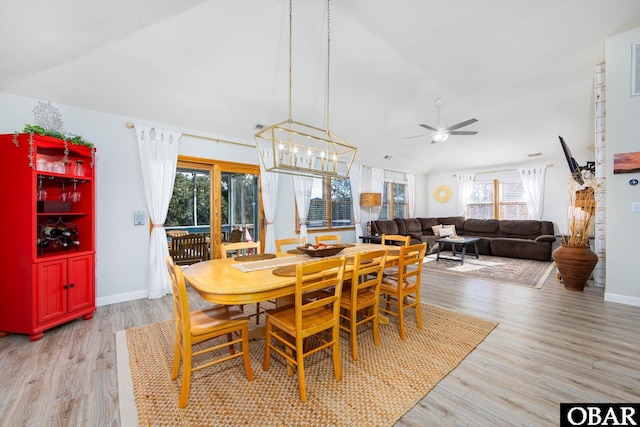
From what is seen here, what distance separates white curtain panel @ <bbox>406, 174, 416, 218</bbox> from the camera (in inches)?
342

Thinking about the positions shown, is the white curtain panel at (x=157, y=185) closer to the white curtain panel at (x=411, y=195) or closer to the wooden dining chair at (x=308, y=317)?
the wooden dining chair at (x=308, y=317)

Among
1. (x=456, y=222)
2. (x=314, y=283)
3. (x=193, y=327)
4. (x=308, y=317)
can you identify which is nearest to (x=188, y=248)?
(x=193, y=327)

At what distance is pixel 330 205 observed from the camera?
640 centimetres

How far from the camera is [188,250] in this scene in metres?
4.31

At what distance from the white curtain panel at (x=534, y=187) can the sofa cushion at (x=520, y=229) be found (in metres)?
0.53

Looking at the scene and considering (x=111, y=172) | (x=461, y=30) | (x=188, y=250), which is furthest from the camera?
(x=188, y=250)

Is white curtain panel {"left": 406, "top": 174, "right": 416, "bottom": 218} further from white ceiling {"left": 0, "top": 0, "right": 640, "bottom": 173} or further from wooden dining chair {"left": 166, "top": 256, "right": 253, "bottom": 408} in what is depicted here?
wooden dining chair {"left": 166, "top": 256, "right": 253, "bottom": 408}

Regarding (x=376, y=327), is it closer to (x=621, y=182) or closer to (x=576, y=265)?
(x=576, y=265)

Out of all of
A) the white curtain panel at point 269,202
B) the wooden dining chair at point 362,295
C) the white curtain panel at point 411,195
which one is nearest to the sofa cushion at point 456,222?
the white curtain panel at point 411,195

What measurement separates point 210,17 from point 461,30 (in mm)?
2796

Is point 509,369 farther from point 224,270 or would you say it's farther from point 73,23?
point 73,23

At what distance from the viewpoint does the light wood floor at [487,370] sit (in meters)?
1.63

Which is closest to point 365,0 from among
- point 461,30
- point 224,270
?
point 461,30

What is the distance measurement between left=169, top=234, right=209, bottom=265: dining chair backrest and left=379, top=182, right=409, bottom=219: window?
16.8ft
